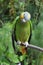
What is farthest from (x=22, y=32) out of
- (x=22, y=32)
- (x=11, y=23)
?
(x=11, y=23)

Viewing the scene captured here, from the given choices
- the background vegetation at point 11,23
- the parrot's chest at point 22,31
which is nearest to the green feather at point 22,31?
the parrot's chest at point 22,31

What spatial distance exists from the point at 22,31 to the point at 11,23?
0.87 metres

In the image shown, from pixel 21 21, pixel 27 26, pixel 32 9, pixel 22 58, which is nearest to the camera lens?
pixel 21 21

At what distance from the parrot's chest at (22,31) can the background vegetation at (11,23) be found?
29cm

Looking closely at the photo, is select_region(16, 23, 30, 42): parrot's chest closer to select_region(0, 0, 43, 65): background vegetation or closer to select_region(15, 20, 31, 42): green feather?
select_region(15, 20, 31, 42): green feather

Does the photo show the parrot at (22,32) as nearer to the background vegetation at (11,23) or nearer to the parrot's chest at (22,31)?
the parrot's chest at (22,31)

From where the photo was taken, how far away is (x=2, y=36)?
2328 mm

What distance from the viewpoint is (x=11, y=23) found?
291 cm

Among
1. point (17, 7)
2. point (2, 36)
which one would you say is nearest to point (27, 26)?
point (2, 36)

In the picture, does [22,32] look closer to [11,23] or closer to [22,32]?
[22,32]

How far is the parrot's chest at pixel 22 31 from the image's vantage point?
203cm

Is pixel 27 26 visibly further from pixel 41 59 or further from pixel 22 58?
pixel 41 59

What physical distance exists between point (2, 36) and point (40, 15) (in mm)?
1045

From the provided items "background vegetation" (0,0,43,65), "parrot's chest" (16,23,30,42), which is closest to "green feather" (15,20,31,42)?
"parrot's chest" (16,23,30,42)
